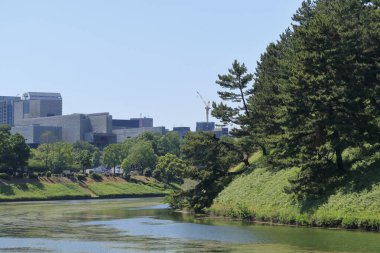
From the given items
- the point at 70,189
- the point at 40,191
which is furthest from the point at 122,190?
the point at 40,191

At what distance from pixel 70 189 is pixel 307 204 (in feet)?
341

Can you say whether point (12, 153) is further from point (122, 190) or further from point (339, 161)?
point (339, 161)

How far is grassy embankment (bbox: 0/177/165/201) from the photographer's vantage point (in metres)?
147

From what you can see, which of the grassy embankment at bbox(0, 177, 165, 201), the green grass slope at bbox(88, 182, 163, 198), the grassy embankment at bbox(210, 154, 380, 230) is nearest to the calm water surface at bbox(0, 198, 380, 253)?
the grassy embankment at bbox(210, 154, 380, 230)

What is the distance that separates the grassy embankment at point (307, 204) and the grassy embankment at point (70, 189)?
7554 centimetres

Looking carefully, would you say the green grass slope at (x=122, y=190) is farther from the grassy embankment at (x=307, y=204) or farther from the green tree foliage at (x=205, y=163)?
the grassy embankment at (x=307, y=204)

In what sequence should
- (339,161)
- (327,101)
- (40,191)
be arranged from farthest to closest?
1. (40,191)
2. (339,161)
3. (327,101)

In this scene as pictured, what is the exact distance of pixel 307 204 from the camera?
2494 inches

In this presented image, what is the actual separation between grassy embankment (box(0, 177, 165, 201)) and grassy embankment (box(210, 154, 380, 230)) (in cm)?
7554

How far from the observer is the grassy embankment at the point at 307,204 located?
5625 cm

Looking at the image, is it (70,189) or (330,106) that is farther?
(70,189)

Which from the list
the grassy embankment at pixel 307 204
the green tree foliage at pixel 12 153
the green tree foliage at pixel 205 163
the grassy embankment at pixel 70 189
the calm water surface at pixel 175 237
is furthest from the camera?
the green tree foliage at pixel 12 153

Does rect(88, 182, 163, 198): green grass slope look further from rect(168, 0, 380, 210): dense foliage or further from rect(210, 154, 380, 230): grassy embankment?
rect(168, 0, 380, 210): dense foliage

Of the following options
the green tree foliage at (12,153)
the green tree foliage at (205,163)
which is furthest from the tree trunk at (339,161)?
the green tree foliage at (12,153)
